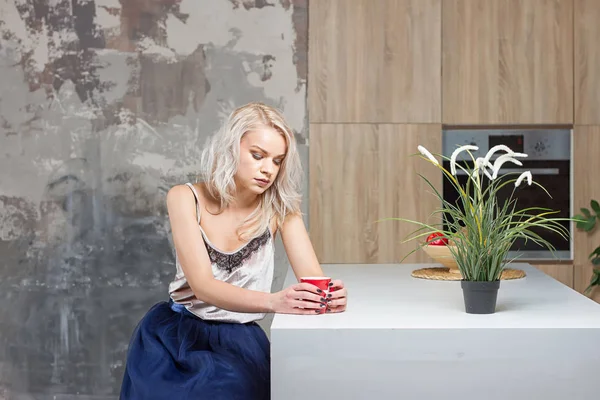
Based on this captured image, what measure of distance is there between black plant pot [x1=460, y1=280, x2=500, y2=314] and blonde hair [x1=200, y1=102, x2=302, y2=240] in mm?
688

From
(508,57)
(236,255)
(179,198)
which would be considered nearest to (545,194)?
(508,57)

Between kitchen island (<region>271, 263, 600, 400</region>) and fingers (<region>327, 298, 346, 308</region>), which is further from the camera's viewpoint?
fingers (<region>327, 298, 346, 308</region>)

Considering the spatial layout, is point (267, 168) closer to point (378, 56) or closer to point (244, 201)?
point (244, 201)

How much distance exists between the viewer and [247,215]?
7.27ft

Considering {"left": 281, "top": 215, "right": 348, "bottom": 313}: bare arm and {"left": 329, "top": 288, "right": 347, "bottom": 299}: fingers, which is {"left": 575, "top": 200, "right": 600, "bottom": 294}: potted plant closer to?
{"left": 281, "top": 215, "right": 348, "bottom": 313}: bare arm

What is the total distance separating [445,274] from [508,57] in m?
1.78

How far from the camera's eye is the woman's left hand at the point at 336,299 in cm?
166

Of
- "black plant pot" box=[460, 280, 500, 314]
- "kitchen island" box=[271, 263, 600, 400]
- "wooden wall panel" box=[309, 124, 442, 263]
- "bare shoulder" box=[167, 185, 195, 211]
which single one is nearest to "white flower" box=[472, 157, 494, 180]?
"black plant pot" box=[460, 280, 500, 314]

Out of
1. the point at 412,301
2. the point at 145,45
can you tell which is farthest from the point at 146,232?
the point at 412,301

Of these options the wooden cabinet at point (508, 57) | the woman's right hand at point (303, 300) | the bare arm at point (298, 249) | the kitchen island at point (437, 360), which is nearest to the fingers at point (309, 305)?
the woman's right hand at point (303, 300)

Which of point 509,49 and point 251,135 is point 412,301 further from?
point 509,49

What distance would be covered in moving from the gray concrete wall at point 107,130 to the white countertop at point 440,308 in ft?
5.49

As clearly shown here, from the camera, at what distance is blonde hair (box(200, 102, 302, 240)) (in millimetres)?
2076

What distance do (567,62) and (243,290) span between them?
2.49 m
